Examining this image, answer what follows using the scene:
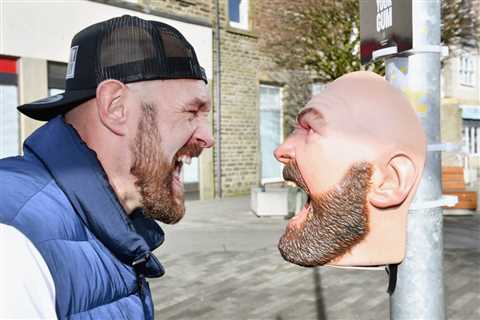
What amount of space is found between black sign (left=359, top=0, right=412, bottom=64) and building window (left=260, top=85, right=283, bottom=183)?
1417 cm

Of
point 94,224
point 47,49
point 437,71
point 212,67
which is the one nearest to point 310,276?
point 437,71

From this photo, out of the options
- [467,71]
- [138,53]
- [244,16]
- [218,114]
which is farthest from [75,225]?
[467,71]

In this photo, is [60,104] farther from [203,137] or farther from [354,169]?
[354,169]

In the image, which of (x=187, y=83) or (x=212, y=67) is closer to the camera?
(x=187, y=83)

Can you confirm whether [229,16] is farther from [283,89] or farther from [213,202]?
[213,202]

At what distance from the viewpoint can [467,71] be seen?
89.0ft

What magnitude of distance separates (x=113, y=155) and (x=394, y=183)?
0.70 metres

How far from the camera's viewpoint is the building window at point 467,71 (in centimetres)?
2652

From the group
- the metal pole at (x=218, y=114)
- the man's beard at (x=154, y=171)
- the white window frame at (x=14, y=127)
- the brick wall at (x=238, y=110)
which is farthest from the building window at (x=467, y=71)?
the man's beard at (x=154, y=171)

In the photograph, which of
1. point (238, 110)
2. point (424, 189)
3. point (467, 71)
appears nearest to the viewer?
point (424, 189)

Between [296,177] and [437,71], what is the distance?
811mm

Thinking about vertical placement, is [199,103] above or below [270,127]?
below

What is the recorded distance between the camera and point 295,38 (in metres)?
15.0

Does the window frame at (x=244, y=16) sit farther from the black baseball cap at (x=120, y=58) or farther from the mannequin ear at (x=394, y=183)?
the mannequin ear at (x=394, y=183)
